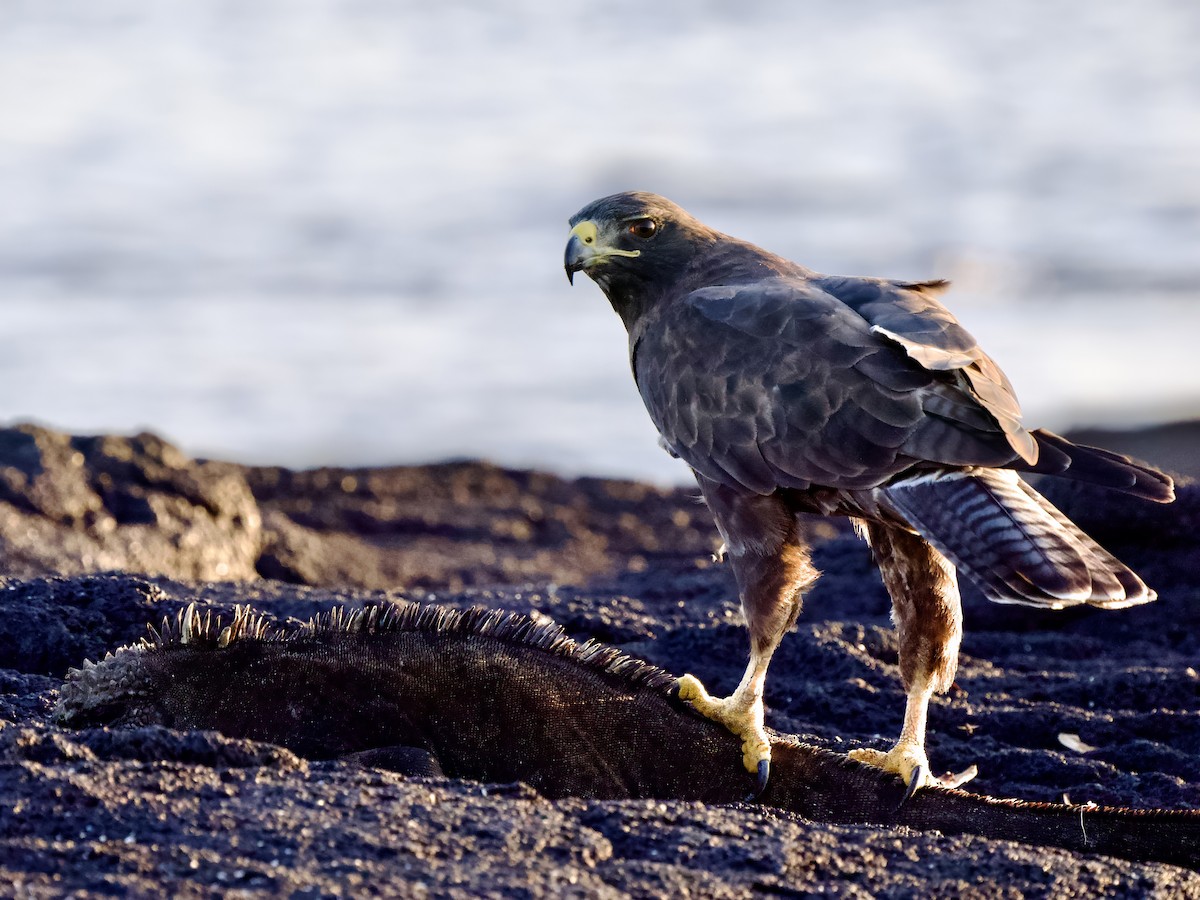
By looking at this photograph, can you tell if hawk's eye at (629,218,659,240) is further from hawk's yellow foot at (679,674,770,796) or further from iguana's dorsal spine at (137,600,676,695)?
iguana's dorsal spine at (137,600,676,695)

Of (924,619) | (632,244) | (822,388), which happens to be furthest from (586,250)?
(924,619)

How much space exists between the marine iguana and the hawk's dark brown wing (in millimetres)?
1010

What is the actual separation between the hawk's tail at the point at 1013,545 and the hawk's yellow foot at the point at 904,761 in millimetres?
556

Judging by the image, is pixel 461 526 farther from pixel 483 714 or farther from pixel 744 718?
pixel 483 714

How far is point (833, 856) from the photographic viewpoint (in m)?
3.38

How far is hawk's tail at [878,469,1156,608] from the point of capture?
4219 millimetres

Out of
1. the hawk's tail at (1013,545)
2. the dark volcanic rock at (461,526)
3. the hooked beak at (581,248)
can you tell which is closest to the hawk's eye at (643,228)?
the hooked beak at (581,248)

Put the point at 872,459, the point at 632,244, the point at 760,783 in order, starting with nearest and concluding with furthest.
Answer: the point at 760,783 → the point at 872,459 → the point at 632,244

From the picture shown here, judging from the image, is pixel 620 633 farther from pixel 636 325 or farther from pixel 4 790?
pixel 4 790

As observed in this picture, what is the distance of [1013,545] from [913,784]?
0.72 metres

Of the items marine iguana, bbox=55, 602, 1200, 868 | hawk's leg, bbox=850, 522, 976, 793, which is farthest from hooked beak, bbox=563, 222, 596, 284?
marine iguana, bbox=55, 602, 1200, 868

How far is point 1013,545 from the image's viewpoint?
4.29 metres

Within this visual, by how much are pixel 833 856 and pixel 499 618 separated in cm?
112

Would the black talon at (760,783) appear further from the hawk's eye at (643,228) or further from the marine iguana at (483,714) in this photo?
the hawk's eye at (643,228)
